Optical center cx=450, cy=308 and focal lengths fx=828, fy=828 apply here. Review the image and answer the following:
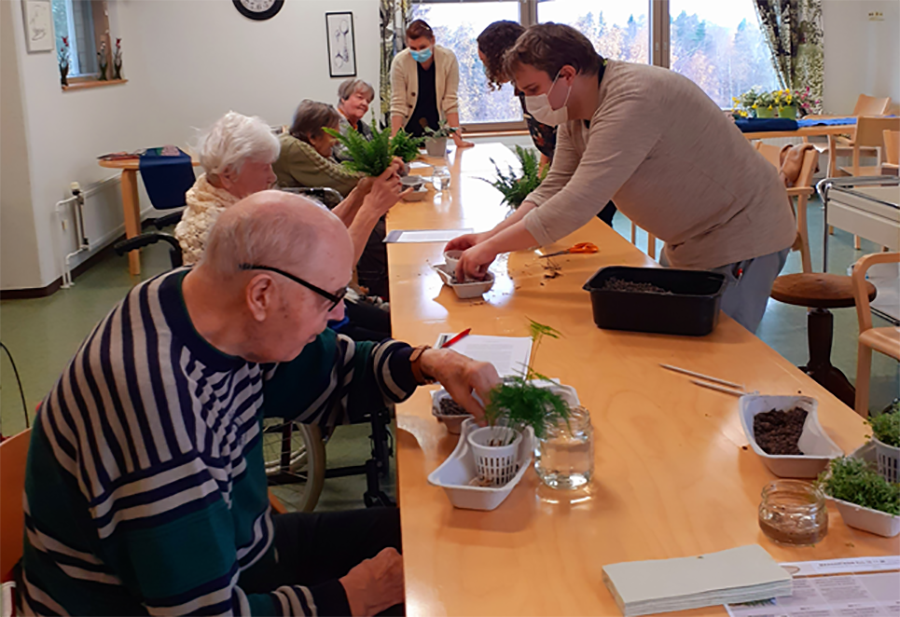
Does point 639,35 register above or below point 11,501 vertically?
above

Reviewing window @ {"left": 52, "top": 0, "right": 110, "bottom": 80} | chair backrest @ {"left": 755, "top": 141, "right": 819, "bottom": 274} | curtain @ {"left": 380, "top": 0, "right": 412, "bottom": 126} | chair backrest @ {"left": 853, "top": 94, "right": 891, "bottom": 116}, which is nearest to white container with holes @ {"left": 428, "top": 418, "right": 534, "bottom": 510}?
chair backrest @ {"left": 755, "top": 141, "right": 819, "bottom": 274}

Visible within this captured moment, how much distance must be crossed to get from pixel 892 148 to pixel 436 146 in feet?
11.6

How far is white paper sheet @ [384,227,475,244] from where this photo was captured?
314 cm

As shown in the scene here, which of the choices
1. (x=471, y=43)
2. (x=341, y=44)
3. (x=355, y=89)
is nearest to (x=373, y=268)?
(x=355, y=89)

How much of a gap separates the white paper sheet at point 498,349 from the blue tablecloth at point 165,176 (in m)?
4.58

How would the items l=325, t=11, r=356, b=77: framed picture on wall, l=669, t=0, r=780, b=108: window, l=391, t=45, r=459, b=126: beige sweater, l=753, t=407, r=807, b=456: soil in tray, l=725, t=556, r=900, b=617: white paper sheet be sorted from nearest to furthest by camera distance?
l=725, t=556, r=900, b=617: white paper sheet, l=753, t=407, r=807, b=456: soil in tray, l=391, t=45, r=459, b=126: beige sweater, l=325, t=11, r=356, b=77: framed picture on wall, l=669, t=0, r=780, b=108: window

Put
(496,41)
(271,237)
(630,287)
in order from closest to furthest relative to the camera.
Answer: (271,237) → (630,287) → (496,41)

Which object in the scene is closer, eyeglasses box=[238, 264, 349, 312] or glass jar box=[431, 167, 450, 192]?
eyeglasses box=[238, 264, 349, 312]

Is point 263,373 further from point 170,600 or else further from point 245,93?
point 245,93

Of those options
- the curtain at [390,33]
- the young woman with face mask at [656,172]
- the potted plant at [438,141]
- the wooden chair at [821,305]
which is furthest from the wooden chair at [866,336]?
the curtain at [390,33]

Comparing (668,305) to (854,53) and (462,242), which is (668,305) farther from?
(854,53)

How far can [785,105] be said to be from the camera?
271 inches

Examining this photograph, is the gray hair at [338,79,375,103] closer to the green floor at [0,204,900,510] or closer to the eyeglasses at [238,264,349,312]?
the green floor at [0,204,900,510]

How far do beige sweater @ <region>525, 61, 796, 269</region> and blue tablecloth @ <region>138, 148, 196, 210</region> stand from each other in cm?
442
